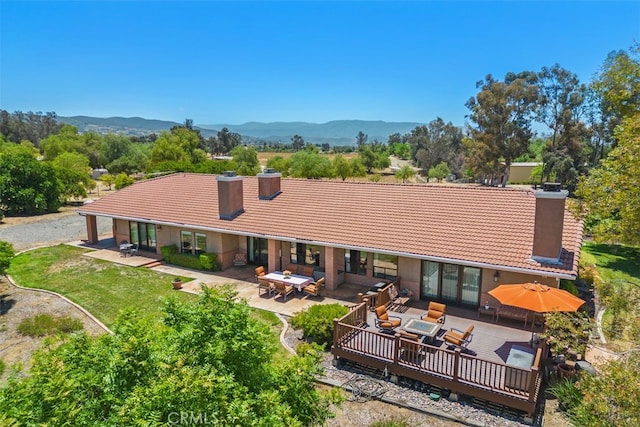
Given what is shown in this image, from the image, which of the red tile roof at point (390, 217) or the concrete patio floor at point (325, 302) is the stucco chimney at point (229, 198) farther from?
the concrete patio floor at point (325, 302)

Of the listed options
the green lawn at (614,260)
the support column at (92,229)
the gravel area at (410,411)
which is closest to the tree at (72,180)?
the support column at (92,229)

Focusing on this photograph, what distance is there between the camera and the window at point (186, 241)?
23.3m

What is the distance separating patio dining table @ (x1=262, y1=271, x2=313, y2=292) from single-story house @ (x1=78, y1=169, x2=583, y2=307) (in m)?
0.98

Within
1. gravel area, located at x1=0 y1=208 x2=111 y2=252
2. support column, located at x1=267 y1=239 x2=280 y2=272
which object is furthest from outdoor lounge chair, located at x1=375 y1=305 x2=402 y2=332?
gravel area, located at x1=0 y1=208 x2=111 y2=252

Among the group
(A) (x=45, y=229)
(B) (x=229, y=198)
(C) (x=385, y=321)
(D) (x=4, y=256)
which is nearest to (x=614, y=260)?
(C) (x=385, y=321)

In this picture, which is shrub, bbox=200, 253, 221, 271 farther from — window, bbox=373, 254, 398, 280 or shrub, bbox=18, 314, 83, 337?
window, bbox=373, 254, 398, 280

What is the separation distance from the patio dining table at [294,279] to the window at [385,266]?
9.82 ft

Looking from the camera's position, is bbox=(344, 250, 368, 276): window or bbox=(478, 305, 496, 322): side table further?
bbox=(344, 250, 368, 276): window

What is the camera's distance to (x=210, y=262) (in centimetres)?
2180

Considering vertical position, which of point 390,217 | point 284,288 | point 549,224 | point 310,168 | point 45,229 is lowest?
point 45,229

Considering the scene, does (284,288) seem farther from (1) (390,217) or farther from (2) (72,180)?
(2) (72,180)

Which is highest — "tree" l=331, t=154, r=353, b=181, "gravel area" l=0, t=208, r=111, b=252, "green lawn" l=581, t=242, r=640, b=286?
"tree" l=331, t=154, r=353, b=181

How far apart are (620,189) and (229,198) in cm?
1701

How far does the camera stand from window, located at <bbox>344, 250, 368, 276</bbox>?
18891 millimetres
